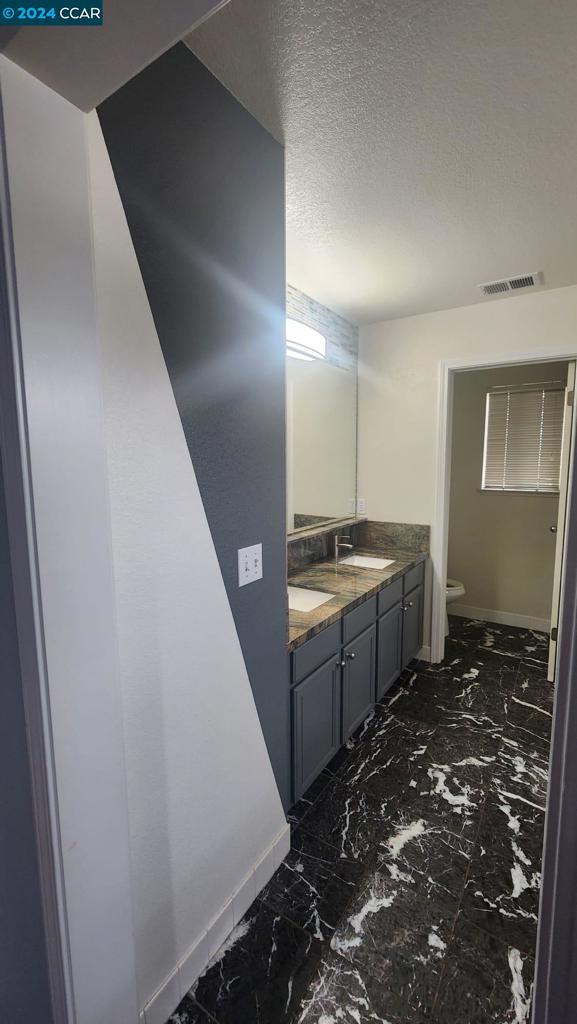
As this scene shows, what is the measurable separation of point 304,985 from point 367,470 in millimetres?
2690

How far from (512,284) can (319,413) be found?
1314 millimetres

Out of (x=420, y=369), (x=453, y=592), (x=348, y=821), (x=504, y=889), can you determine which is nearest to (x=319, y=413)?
(x=420, y=369)

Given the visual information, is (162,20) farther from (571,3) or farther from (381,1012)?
(381,1012)

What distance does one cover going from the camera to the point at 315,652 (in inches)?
71.1

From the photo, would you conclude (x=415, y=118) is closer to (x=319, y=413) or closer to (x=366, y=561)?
(x=319, y=413)

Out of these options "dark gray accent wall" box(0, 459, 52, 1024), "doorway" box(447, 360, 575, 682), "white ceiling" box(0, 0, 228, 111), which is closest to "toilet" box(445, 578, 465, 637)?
"doorway" box(447, 360, 575, 682)

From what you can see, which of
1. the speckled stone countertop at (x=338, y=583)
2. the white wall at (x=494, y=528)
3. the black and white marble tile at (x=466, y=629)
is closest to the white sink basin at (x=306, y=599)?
the speckled stone countertop at (x=338, y=583)

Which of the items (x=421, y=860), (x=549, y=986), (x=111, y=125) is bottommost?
(x=421, y=860)

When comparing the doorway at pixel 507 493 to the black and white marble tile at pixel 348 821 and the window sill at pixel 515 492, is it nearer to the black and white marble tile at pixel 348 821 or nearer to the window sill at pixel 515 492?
the window sill at pixel 515 492

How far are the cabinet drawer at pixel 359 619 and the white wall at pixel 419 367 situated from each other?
3.43 ft

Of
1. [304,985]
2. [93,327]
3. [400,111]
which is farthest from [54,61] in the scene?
[304,985]

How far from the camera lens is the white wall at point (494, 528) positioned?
3.71m

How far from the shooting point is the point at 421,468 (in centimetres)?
306

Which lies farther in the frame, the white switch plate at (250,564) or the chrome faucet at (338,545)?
the chrome faucet at (338,545)
